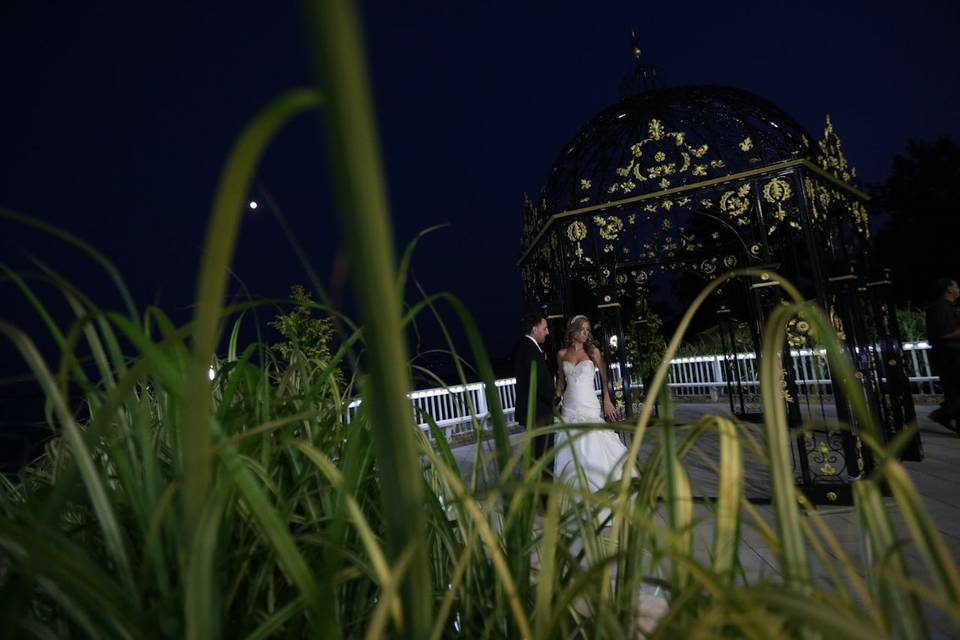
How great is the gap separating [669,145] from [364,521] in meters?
5.75

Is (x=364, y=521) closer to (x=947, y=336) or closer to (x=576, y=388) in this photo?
(x=576, y=388)

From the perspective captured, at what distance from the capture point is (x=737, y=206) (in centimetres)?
533

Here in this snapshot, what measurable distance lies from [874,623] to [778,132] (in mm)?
5713

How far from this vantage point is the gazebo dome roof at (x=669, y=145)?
191 inches

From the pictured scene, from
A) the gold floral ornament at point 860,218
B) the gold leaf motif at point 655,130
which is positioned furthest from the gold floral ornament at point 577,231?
the gold floral ornament at point 860,218

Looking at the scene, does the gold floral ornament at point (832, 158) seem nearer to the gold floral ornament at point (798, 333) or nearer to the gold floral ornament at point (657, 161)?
the gold floral ornament at point (657, 161)

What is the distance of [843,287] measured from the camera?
4.65 metres

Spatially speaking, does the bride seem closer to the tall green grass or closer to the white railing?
the white railing

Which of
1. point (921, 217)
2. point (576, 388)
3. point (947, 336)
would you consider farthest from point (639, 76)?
point (921, 217)

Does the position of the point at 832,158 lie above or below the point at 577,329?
above

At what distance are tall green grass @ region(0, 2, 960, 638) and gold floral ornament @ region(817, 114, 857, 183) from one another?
5.79m

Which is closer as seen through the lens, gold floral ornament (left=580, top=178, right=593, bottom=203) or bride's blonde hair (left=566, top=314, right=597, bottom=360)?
bride's blonde hair (left=566, top=314, right=597, bottom=360)

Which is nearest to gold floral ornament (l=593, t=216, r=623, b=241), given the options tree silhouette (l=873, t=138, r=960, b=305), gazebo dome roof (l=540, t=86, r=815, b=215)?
gazebo dome roof (l=540, t=86, r=815, b=215)

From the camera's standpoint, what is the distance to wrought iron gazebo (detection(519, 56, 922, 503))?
456 centimetres
